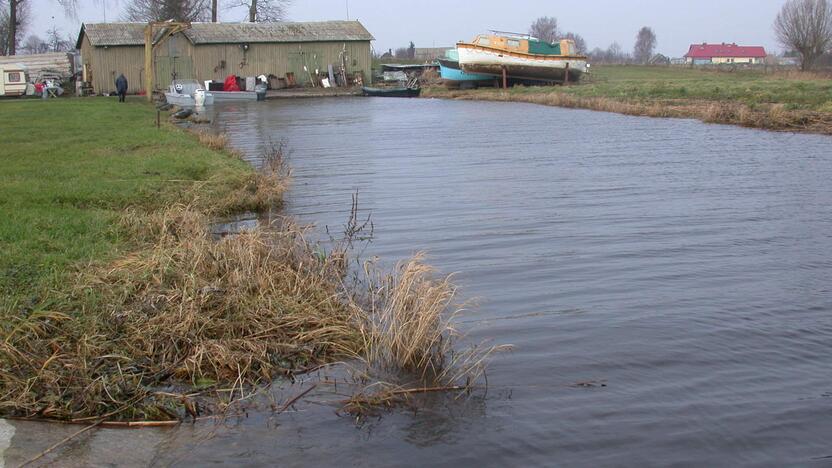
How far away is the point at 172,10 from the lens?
68938 mm

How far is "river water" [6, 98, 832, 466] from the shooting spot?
20.3 feet

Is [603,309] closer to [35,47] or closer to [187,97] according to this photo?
[187,97]

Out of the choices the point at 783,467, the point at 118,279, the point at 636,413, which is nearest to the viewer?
the point at 783,467

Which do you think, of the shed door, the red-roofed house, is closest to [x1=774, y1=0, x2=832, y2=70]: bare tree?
the shed door

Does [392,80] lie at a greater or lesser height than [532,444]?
greater

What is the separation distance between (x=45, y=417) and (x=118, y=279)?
7.54ft

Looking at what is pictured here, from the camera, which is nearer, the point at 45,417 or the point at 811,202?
the point at 45,417

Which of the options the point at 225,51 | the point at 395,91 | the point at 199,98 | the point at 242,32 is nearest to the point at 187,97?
the point at 199,98

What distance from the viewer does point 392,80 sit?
2707 inches

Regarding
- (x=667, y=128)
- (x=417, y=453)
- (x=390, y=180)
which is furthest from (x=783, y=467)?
(x=667, y=128)

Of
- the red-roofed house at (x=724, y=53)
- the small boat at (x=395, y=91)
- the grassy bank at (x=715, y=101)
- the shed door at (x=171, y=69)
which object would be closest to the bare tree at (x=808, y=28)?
the grassy bank at (x=715, y=101)

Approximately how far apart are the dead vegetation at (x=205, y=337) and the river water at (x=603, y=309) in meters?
0.39

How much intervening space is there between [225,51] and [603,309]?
5481cm

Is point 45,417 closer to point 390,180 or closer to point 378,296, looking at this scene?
point 378,296
